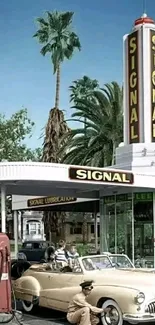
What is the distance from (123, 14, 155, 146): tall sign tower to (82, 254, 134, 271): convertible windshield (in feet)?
40.1

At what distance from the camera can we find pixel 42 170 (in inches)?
633

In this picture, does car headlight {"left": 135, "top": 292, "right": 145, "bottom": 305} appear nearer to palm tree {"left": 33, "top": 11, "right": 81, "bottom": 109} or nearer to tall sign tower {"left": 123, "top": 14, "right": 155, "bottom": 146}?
tall sign tower {"left": 123, "top": 14, "right": 155, "bottom": 146}

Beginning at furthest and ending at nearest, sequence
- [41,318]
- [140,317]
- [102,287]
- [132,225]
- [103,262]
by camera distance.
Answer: [132,225] < [41,318] < [103,262] < [102,287] < [140,317]

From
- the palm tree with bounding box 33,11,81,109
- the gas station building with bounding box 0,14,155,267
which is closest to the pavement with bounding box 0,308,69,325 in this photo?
the gas station building with bounding box 0,14,155,267

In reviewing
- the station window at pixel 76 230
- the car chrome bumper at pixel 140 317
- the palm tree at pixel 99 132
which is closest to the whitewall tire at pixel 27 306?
the car chrome bumper at pixel 140 317

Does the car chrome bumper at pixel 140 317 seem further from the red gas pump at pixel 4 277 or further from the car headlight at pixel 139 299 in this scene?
the red gas pump at pixel 4 277

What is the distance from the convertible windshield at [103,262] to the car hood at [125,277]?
0.68ft

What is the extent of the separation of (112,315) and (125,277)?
99 centimetres

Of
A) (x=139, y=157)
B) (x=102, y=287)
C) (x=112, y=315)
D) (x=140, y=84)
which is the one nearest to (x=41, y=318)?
(x=102, y=287)

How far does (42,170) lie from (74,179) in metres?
1.03

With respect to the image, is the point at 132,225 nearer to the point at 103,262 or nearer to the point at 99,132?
the point at 103,262

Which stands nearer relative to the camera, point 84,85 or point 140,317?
point 140,317

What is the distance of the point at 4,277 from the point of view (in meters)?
11.5

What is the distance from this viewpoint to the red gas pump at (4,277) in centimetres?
1132
